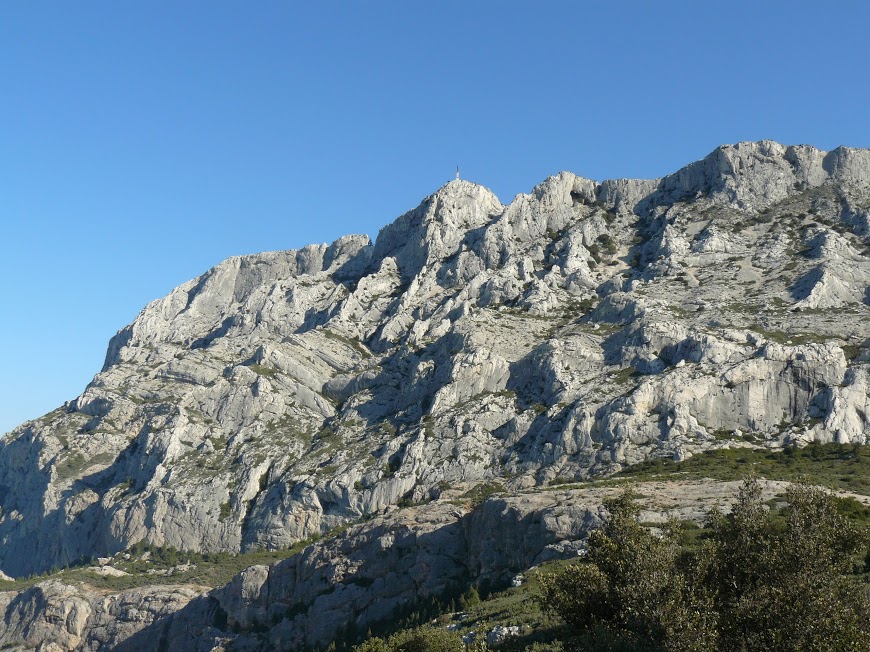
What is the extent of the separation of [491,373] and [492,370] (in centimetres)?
53

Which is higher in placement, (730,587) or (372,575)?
(730,587)

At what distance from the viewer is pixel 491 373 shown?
13875cm

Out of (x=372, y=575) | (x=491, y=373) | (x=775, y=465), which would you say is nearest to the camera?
(x=372, y=575)

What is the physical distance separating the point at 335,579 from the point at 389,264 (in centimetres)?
10126

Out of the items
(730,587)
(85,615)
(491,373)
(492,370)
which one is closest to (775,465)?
(491,373)

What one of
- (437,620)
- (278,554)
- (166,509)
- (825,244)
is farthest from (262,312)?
(437,620)

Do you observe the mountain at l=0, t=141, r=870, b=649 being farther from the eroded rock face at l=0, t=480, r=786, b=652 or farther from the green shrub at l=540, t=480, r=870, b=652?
the green shrub at l=540, t=480, r=870, b=652

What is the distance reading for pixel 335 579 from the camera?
3907 inches

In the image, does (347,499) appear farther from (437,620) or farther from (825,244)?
(825,244)

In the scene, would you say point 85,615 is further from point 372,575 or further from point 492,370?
point 492,370

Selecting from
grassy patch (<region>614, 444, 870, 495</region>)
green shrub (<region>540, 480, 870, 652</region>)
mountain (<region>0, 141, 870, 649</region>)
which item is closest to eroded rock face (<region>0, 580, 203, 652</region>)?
mountain (<region>0, 141, 870, 649</region>)

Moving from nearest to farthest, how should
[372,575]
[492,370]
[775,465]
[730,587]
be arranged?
[730,587], [372,575], [775,465], [492,370]

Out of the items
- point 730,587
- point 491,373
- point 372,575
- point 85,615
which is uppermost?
point 491,373

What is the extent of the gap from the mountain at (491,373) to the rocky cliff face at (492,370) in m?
0.38
